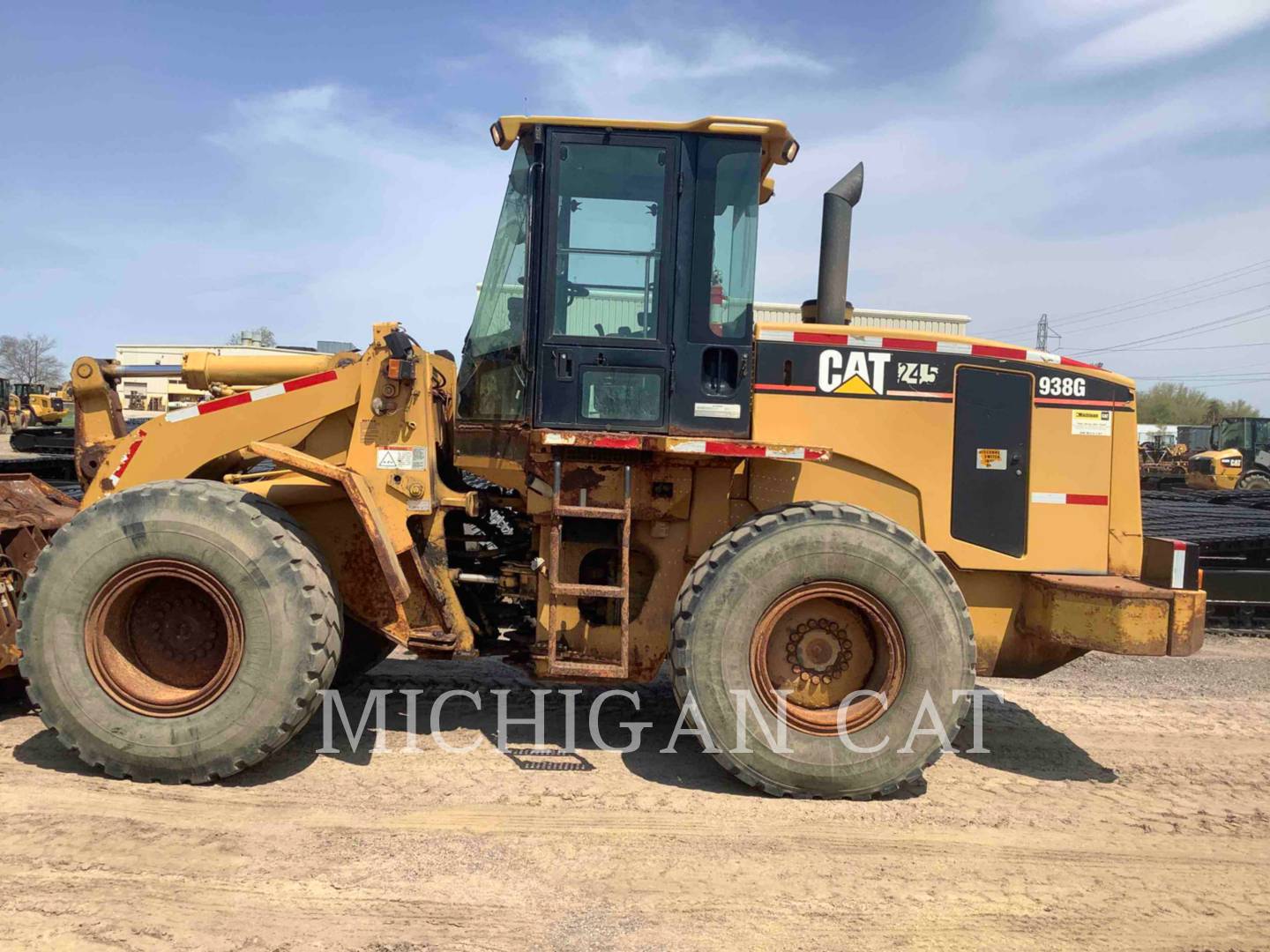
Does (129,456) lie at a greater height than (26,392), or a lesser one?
lesser

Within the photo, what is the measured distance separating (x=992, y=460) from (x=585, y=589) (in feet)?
7.11

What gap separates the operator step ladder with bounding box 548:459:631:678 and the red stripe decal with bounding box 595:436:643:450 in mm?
166

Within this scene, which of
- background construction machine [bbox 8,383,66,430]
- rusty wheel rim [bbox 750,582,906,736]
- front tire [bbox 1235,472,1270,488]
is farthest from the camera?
background construction machine [bbox 8,383,66,430]

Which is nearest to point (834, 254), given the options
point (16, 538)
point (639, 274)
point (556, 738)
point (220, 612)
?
point (639, 274)

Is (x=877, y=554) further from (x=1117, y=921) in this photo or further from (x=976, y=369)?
(x=1117, y=921)

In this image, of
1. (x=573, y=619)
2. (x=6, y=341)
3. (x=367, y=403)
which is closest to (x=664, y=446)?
(x=573, y=619)

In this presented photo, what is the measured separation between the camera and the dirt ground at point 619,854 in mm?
2932

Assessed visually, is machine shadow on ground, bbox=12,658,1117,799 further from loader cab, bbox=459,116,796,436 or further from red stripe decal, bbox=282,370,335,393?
red stripe decal, bbox=282,370,335,393

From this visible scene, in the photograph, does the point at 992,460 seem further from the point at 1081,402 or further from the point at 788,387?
the point at 788,387

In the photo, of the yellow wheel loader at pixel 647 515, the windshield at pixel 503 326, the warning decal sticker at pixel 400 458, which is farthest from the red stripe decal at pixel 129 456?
the windshield at pixel 503 326

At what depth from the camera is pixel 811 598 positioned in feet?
13.3

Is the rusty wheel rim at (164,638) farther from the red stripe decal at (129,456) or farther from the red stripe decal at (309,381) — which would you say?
the red stripe decal at (309,381)

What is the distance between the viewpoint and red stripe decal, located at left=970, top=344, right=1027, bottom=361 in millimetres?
4430

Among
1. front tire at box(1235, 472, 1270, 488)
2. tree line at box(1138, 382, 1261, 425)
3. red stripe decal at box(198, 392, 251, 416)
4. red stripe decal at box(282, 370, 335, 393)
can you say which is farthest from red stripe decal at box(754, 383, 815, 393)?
tree line at box(1138, 382, 1261, 425)
